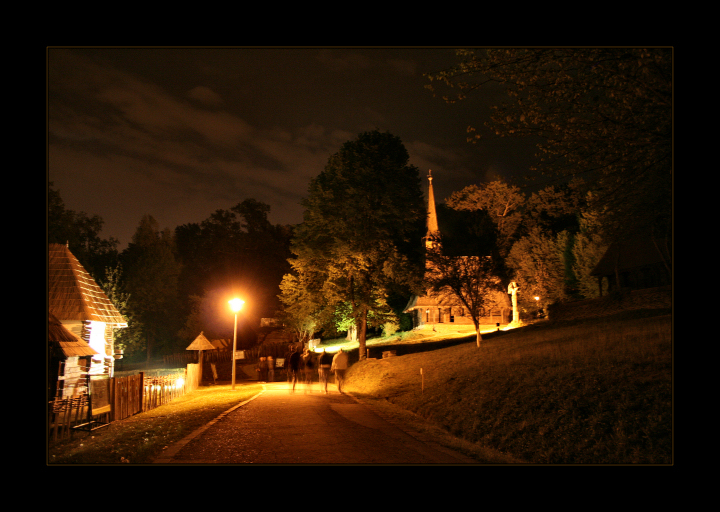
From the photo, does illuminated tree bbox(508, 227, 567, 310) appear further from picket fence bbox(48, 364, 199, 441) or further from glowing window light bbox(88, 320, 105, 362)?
picket fence bbox(48, 364, 199, 441)

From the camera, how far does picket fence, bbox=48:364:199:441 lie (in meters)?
12.8

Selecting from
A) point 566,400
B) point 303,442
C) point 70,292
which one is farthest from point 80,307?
point 566,400

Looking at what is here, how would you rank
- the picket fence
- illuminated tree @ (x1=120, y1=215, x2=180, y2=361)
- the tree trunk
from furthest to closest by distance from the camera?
illuminated tree @ (x1=120, y1=215, x2=180, y2=361) → the tree trunk → the picket fence

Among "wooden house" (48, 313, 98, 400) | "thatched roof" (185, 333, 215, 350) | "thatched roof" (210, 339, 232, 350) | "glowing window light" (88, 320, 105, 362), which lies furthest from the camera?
"thatched roof" (210, 339, 232, 350)

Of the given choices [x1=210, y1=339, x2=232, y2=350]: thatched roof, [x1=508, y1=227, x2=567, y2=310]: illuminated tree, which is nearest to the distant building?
[x1=508, y1=227, x2=567, y2=310]: illuminated tree

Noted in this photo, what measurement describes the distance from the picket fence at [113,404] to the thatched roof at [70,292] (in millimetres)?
8146

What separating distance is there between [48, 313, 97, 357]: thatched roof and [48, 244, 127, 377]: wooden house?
3.97 feet

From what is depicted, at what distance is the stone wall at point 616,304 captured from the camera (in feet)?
101

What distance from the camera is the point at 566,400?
11328 millimetres

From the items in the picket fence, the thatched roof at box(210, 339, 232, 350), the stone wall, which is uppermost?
the stone wall

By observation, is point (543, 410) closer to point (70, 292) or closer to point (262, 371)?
point (70, 292)

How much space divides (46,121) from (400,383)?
1746cm

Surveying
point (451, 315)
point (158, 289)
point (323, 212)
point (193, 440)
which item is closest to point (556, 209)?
point (451, 315)

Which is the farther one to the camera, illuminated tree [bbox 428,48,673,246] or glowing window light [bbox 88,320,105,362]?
glowing window light [bbox 88,320,105,362]
